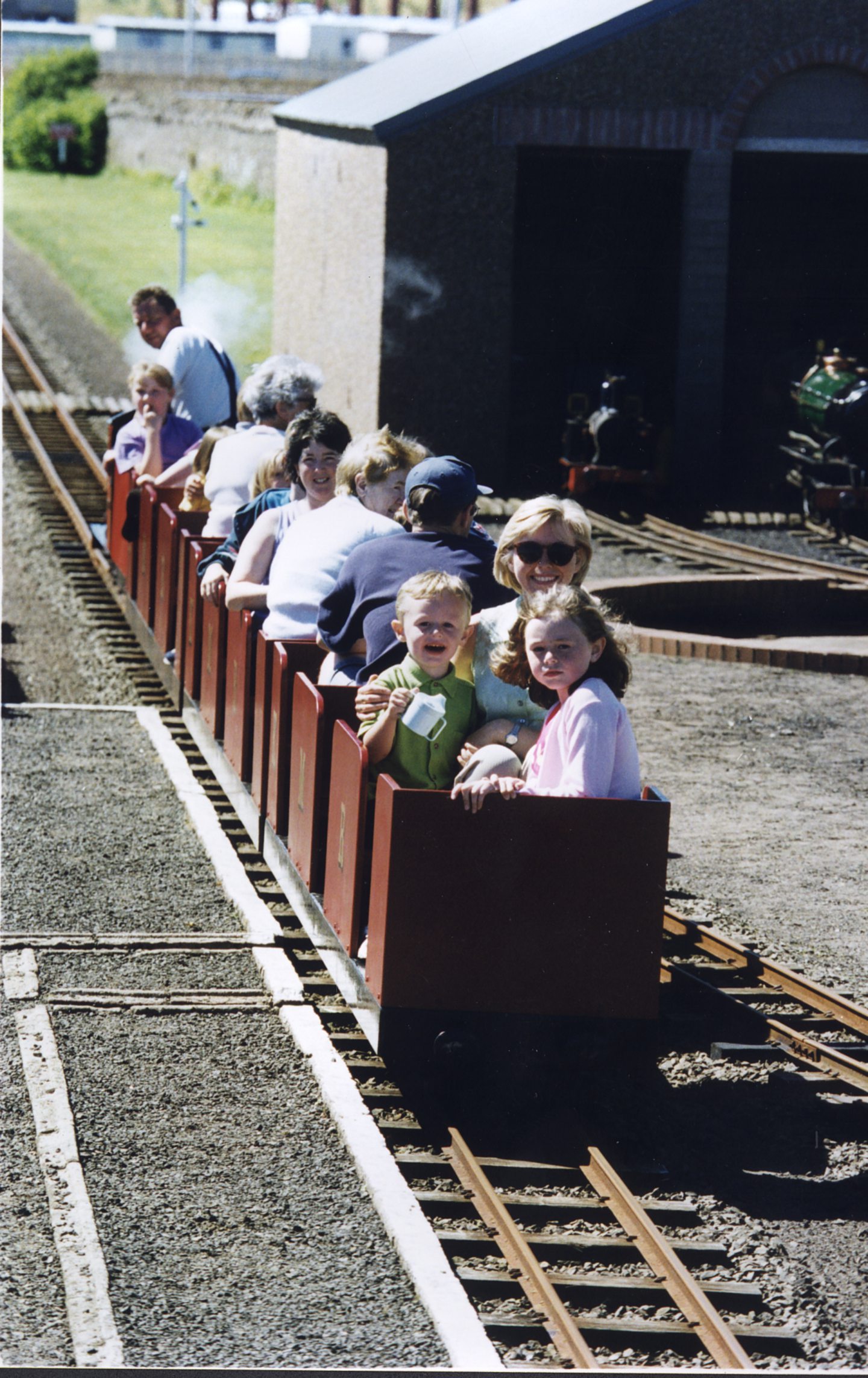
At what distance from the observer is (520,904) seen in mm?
4617

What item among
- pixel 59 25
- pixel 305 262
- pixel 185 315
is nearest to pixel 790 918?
pixel 59 25

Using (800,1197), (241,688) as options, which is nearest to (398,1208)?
(800,1197)

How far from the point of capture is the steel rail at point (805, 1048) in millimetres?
5395

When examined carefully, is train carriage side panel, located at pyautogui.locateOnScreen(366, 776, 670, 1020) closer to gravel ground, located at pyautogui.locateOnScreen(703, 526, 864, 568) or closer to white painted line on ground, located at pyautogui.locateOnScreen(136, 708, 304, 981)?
white painted line on ground, located at pyautogui.locateOnScreen(136, 708, 304, 981)

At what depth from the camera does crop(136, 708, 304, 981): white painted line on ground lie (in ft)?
20.3

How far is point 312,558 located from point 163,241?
920 inches

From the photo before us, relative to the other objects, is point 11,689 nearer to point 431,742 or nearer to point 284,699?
point 284,699

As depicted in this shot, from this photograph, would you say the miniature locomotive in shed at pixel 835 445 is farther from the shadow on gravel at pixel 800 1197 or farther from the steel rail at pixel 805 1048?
the shadow on gravel at pixel 800 1197

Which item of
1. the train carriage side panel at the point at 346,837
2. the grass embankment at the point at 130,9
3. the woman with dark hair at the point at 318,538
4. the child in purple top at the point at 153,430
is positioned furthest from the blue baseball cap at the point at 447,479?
the grass embankment at the point at 130,9

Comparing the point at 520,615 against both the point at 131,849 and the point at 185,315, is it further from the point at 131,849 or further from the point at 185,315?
the point at 185,315

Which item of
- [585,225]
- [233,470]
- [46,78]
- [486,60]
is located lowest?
[233,470]

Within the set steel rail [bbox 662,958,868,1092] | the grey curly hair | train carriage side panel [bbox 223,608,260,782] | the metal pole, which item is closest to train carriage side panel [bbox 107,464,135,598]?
the grey curly hair

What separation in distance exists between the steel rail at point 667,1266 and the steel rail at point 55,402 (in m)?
7.54

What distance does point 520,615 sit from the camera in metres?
4.77
